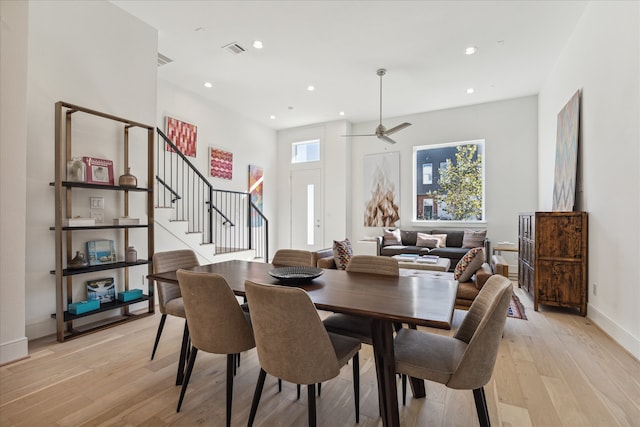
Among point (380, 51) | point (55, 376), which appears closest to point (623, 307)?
point (380, 51)

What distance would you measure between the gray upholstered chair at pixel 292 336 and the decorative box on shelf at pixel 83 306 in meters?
2.51

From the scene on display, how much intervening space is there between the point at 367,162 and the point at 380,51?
338 cm

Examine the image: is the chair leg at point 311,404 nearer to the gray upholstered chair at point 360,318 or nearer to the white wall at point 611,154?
the gray upholstered chair at point 360,318

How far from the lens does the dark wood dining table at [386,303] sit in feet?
4.50

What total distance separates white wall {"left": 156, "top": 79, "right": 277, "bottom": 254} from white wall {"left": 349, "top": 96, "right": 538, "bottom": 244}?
338 cm

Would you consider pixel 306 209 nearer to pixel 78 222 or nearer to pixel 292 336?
pixel 78 222

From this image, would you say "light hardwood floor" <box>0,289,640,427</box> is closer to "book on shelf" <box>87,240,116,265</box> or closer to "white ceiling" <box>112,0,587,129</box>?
"book on shelf" <box>87,240,116,265</box>

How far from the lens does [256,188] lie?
24.1 ft

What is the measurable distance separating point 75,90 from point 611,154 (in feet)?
17.6

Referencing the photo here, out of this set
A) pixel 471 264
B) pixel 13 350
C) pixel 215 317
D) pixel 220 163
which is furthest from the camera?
pixel 220 163

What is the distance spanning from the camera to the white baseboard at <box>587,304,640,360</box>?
8.26 ft

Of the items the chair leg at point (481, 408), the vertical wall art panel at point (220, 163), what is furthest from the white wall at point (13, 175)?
the vertical wall art panel at point (220, 163)

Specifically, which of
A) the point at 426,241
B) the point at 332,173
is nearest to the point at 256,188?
the point at 332,173

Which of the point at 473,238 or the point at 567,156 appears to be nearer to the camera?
the point at 567,156
